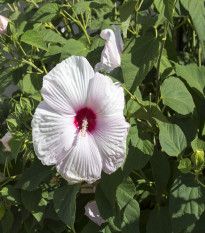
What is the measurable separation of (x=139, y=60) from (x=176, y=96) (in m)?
0.18

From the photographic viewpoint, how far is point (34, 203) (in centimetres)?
123

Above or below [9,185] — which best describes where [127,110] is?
above

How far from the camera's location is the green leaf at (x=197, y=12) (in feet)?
3.07

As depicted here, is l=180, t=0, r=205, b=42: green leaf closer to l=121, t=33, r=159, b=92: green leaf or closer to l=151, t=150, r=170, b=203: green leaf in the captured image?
l=121, t=33, r=159, b=92: green leaf

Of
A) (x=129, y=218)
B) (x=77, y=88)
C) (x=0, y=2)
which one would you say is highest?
(x=0, y=2)

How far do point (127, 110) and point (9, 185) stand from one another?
0.48 m

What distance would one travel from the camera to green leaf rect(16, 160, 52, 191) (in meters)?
1.16

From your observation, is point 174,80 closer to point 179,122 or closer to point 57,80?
point 179,122

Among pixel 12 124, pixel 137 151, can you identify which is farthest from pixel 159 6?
pixel 12 124

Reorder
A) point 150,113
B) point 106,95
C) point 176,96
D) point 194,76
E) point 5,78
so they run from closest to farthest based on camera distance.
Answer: point 106,95 → point 150,113 → point 176,96 → point 194,76 → point 5,78

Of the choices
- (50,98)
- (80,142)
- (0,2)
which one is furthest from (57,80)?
(0,2)

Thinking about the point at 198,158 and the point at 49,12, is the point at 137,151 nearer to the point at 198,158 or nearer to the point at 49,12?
the point at 198,158

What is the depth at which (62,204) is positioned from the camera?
42.8 inches

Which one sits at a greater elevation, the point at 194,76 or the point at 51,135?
the point at 51,135
